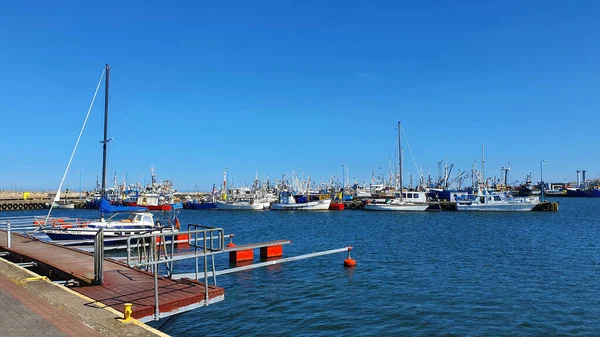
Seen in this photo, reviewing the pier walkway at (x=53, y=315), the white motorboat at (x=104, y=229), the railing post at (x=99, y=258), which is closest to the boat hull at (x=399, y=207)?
the white motorboat at (x=104, y=229)

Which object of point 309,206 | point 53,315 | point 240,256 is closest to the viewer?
point 53,315

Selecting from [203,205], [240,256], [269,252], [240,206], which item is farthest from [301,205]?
[240,256]

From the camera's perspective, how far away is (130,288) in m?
12.5

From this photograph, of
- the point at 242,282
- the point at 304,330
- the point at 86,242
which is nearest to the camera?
the point at 304,330

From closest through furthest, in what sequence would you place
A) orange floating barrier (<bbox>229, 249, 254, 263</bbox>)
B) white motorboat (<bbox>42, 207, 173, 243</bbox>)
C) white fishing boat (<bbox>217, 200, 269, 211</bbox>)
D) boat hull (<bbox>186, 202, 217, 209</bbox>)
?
1. orange floating barrier (<bbox>229, 249, 254, 263</bbox>)
2. white motorboat (<bbox>42, 207, 173, 243</bbox>)
3. white fishing boat (<bbox>217, 200, 269, 211</bbox>)
4. boat hull (<bbox>186, 202, 217, 209</bbox>)

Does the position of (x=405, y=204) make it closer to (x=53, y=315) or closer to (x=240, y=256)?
(x=240, y=256)

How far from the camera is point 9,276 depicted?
13.8 meters

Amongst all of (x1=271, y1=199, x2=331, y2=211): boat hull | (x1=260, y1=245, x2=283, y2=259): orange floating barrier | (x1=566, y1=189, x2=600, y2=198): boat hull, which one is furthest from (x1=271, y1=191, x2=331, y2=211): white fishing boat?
(x1=566, y1=189, x2=600, y2=198): boat hull

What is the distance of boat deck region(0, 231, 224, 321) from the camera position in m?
11.0

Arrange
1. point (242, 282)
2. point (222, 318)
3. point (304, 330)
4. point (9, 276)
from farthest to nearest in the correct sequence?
point (242, 282)
point (222, 318)
point (304, 330)
point (9, 276)

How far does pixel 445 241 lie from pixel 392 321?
84.1 feet

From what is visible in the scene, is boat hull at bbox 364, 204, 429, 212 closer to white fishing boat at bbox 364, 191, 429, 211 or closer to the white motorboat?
white fishing boat at bbox 364, 191, 429, 211

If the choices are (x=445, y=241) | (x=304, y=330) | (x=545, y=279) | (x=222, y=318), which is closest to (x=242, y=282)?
(x=222, y=318)

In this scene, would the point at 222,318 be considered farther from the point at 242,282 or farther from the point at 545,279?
the point at 545,279
